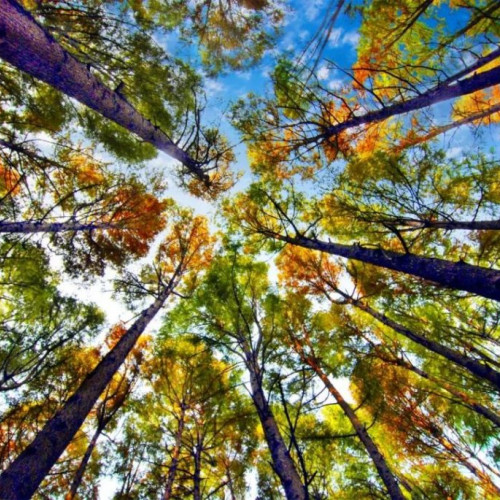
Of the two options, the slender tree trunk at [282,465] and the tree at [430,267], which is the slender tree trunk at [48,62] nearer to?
the tree at [430,267]

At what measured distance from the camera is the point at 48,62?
7.74 ft

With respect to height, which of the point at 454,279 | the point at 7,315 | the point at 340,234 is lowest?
the point at 454,279

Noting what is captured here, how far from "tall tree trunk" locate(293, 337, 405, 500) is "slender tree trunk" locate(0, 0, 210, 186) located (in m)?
5.64

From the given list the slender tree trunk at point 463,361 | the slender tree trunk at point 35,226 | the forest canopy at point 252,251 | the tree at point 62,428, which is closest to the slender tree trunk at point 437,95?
the forest canopy at point 252,251

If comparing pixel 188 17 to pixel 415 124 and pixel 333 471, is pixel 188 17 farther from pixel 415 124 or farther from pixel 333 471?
pixel 333 471

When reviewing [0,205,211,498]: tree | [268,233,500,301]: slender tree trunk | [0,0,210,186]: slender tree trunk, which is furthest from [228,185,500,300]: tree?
[0,205,211,498]: tree

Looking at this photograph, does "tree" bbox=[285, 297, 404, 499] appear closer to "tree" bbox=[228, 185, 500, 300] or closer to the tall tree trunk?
the tall tree trunk

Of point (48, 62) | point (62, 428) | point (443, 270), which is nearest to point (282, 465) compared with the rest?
point (62, 428)

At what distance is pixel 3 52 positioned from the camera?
6.97ft

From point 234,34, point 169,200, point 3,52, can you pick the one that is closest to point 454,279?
point 3,52

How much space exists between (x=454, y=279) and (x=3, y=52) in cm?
467

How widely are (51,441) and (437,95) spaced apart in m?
6.48

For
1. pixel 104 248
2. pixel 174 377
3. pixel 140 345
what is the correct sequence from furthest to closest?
pixel 140 345 < pixel 174 377 < pixel 104 248

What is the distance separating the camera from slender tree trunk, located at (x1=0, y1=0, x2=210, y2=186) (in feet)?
6.77
